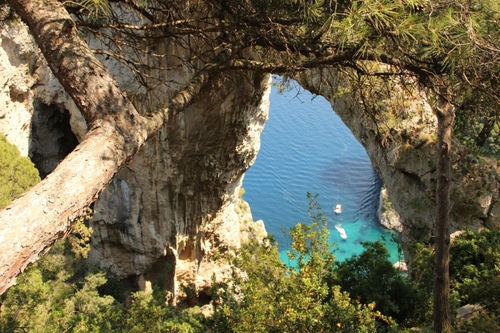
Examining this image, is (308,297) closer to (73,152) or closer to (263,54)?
(263,54)

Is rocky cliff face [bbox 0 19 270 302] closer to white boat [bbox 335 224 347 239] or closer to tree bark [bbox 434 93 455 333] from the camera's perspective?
tree bark [bbox 434 93 455 333]

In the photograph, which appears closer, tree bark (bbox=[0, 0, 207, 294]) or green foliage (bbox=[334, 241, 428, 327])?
tree bark (bbox=[0, 0, 207, 294])

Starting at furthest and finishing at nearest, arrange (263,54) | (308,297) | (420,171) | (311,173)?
(311,173) < (420,171) < (263,54) < (308,297)

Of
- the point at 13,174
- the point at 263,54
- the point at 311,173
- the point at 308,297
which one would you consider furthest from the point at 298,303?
the point at 311,173

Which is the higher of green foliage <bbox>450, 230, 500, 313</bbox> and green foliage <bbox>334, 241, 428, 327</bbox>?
green foliage <bbox>450, 230, 500, 313</bbox>

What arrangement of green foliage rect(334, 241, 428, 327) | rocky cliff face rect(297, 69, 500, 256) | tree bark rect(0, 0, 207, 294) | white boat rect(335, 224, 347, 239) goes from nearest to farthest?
1. tree bark rect(0, 0, 207, 294)
2. green foliage rect(334, 241, 428, 327)
3. rocky cliff face rect(297, 69, 500, 256)
4. white boat rect(335, 224, 347, 239)

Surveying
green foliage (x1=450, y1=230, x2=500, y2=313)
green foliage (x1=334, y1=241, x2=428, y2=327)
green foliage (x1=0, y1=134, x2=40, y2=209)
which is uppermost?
green foliage (x1=0, y1=134, x2=40, y2=209)

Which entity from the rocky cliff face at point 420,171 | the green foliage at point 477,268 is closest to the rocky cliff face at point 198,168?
the rocky cliff face at point 420,171

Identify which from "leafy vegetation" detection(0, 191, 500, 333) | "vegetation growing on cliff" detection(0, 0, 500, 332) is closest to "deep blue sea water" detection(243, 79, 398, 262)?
"leafy vegetation" detection(0, 191, 500, 333)
